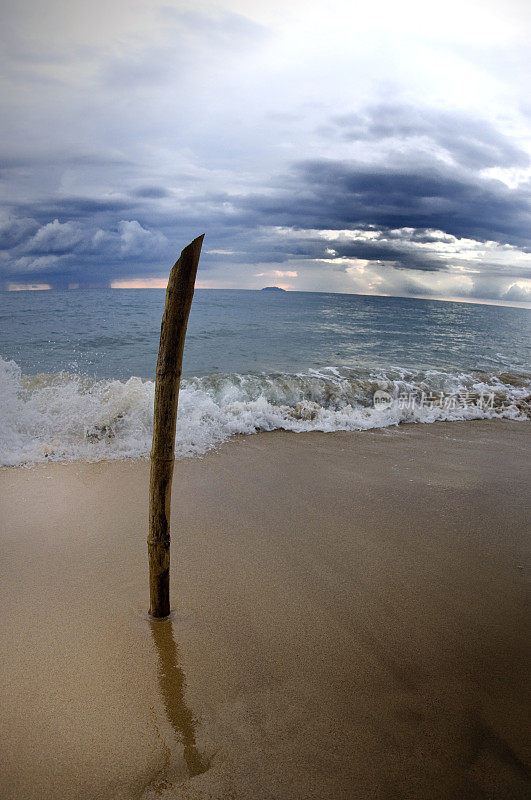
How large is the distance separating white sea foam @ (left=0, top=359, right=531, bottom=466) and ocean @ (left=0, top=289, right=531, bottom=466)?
0.07 ft

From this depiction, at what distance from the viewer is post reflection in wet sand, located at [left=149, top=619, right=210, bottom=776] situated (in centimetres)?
201

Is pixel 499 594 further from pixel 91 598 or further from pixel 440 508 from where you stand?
pixel 91 598

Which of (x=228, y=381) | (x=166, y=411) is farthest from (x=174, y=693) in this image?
(x=228, y=381)

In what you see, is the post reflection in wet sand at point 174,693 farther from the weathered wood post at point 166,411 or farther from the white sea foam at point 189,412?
the white sea foam at point 189,412

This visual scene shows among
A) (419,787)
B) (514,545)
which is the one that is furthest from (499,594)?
(419,787)

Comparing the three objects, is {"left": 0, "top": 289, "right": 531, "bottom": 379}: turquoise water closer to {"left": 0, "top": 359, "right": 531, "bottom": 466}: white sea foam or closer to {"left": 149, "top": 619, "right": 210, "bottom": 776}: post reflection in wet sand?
{"left": 0, "top": 359, "right": 531, "bottom": 466}: white sea foam

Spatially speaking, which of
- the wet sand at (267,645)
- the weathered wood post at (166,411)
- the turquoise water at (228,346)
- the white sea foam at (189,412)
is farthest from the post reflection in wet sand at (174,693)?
the turquoise water at (228,346)

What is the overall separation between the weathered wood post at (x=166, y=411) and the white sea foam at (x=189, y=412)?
10.7 feet

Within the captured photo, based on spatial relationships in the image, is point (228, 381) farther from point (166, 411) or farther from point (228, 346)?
point (166, 411)

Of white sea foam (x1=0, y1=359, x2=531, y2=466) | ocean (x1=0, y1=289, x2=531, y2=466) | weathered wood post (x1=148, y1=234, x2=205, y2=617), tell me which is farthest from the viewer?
ocean (x1=0, y1=289, x2=531, y2=466)

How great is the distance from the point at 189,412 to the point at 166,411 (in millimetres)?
4863

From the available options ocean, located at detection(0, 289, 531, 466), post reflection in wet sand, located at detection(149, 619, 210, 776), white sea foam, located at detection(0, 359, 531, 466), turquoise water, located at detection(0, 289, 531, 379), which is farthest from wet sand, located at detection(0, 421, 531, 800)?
turquoise water, located at detection(0, 289, 531, 379)

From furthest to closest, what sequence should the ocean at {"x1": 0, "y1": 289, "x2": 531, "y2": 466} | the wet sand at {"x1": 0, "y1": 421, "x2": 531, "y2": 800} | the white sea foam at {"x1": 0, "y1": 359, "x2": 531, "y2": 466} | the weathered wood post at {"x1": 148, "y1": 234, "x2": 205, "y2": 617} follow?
the ocean at {"x1": 0, "y1": 289, "x2": 531, "y2": 466}
the white sea foam at {"x1": 0, "y1": 359, "x2": 531, "y2": 466}
the weathered wood post at {"x1": 148, "y1": 234, "x2": 205, "y2": 617}
the wet sand at {"x1": 0, "y1": 421, "x2": 531, "y2": 800}

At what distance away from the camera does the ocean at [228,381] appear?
6.52m
